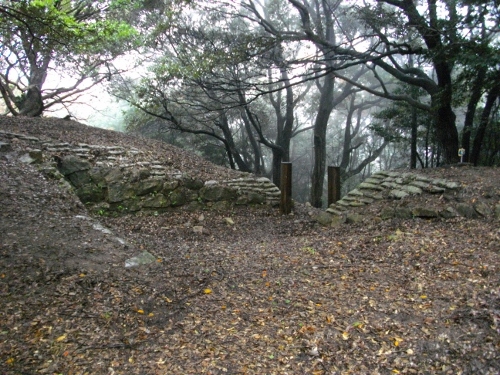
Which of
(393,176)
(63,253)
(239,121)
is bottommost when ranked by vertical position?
(63,253)

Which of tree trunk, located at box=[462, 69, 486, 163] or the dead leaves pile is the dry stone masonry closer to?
the dead leaves pile

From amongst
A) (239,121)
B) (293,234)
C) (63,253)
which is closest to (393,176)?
(293,234)

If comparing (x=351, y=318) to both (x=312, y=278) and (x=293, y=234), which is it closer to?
(x=312, y=278)

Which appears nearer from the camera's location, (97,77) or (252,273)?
(252,273)

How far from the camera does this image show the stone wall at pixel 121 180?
6332 mm

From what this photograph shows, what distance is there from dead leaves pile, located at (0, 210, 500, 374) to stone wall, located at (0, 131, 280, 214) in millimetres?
2385

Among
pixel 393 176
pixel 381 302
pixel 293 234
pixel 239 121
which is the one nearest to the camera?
pixel 381 302

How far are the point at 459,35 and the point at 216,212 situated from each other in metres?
5.24

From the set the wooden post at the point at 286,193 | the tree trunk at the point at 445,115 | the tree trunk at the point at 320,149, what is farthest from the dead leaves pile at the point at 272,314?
the tree trunk at the point at 320,149

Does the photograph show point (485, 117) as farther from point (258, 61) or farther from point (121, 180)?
point (121, 180)

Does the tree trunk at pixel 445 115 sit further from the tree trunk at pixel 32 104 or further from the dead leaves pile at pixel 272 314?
the tree trunk at pixel 32 104

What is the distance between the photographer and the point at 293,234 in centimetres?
609

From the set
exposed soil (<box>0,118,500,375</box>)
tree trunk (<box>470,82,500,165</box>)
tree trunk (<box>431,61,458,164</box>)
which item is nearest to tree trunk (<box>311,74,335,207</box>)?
tree trunk (<box>431,61,458,164</box>)

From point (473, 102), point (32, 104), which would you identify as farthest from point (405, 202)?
point (32, 104)
